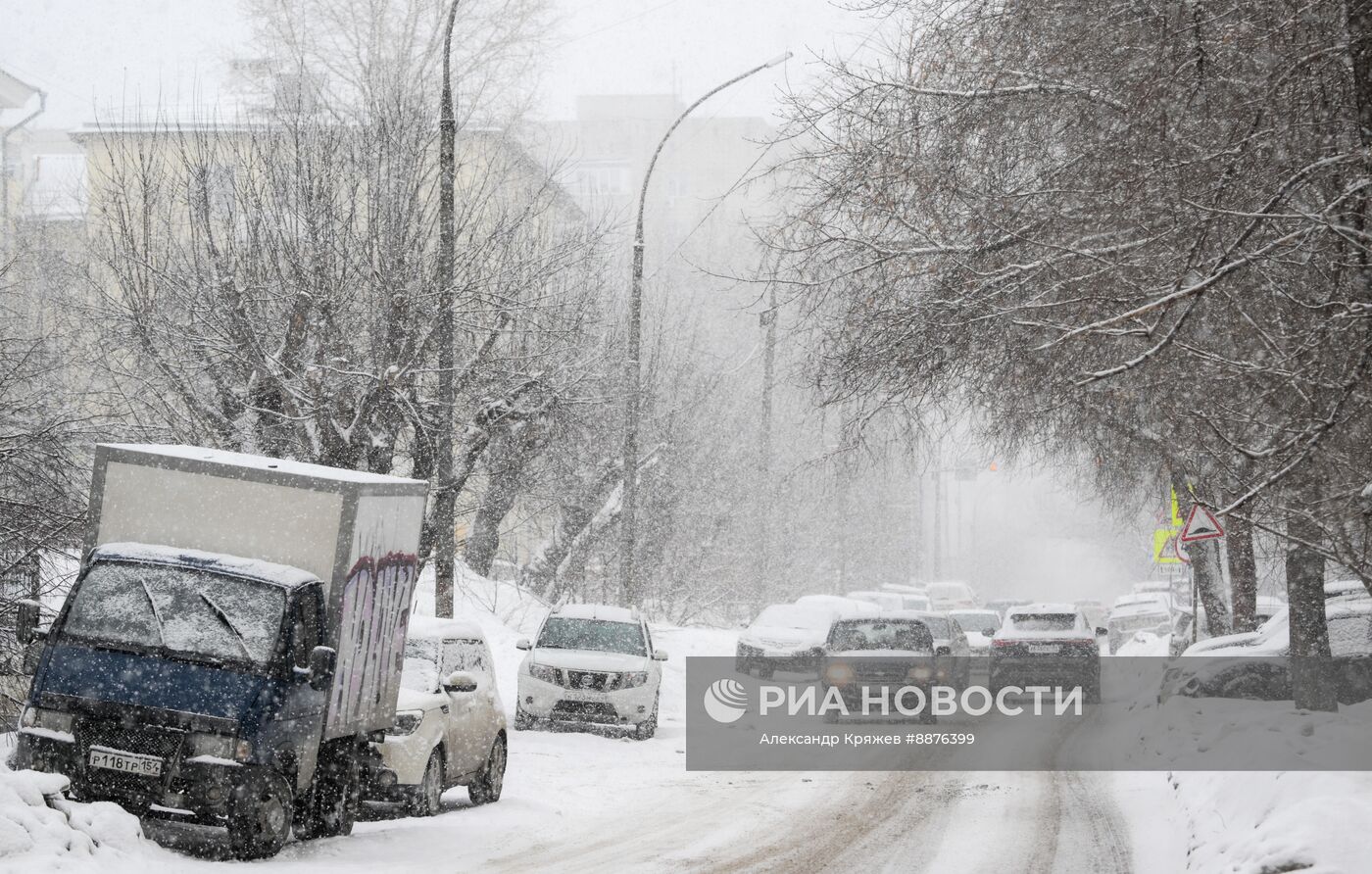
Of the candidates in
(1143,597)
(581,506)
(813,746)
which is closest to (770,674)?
(581,506)

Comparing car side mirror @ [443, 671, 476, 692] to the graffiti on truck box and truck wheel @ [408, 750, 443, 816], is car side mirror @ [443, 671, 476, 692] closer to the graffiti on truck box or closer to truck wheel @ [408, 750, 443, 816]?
truck wheel @ [408, 750, 443, 816]

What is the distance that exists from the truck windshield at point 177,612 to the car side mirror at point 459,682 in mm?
2969

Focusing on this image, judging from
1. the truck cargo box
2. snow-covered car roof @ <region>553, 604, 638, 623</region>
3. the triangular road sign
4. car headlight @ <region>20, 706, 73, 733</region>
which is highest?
the triangular road sign

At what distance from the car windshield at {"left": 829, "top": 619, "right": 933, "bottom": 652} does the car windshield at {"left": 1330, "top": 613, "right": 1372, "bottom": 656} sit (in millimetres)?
6213

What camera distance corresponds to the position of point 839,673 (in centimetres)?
2223

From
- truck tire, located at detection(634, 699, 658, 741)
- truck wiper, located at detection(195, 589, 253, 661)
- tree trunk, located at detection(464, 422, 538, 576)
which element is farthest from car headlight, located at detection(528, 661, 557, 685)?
truck wiper, located at detection(195, 589, 253, 661)

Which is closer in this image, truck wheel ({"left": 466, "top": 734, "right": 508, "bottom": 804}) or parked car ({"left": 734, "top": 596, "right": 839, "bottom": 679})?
truck wheel ({"left": 466, "top": 734, "right": 508, "bottom": 804})

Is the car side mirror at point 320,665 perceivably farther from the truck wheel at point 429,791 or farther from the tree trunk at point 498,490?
the tree trunk at point 498,490

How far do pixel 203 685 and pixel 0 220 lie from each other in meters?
35.6

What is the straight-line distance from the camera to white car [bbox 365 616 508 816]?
12203 millimetres

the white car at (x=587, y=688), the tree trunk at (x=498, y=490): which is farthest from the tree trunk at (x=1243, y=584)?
the tree trunk at (x=498, y=490)

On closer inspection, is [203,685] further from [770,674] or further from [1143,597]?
[1143,597]

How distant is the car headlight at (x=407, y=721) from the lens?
484 inches

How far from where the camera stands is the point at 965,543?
400ft
